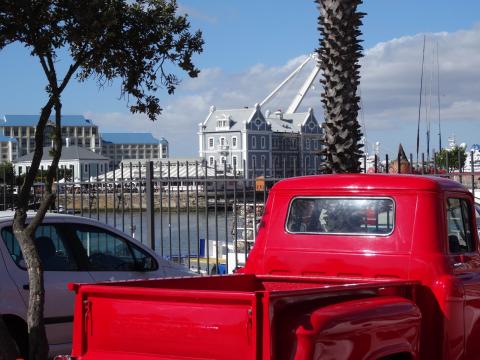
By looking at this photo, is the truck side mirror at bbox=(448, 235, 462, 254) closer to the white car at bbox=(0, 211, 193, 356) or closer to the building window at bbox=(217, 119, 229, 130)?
the white car at bbox=(0, 211, 193, 356)

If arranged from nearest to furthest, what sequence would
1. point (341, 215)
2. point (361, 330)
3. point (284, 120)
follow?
point (361, 330), point (341, 215), point (284, 120)

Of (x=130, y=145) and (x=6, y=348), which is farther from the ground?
(x=130, y=145)

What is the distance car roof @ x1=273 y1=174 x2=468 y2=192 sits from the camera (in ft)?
20.7

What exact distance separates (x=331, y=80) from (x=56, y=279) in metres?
5.79

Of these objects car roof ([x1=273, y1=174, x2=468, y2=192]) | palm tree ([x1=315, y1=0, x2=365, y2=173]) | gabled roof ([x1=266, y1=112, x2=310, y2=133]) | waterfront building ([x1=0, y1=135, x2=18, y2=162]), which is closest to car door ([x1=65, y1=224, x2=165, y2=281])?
car roof ([x1=273, y1=174, x2=468, y2=192])

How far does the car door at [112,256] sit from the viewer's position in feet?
27.6

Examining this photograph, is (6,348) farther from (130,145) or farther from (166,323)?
(130,145)

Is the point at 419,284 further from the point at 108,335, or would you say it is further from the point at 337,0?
the point at 337,0

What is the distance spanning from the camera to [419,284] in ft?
19.5

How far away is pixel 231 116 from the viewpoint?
295ft

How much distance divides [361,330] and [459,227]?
6.67 feet

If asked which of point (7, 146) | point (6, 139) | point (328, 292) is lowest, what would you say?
point (328, 292)

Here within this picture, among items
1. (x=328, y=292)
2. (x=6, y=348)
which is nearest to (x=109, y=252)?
(x=6, y=348)

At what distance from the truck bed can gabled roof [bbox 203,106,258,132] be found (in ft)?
257
